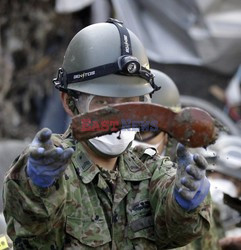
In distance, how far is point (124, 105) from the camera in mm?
3402

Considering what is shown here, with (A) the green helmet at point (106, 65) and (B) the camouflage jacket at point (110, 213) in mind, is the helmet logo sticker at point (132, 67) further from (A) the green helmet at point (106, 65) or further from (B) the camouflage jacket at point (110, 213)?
(B) the camouflage jacket at point (110, 213)

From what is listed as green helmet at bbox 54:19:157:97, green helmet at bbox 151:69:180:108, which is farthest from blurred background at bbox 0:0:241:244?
green helmet at bbox 54:19:157:97

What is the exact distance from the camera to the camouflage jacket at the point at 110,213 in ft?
11.7

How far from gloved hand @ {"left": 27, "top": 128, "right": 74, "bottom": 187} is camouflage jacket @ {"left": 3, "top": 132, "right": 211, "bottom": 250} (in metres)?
0.15

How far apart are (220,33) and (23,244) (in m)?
6.46

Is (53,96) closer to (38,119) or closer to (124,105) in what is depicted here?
(38,119)

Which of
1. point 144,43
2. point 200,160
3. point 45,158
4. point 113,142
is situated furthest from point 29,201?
point 144,43

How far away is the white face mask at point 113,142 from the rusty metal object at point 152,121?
0.36m

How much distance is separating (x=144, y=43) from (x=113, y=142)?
6197 mm

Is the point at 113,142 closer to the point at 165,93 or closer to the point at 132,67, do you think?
the point at 132,67

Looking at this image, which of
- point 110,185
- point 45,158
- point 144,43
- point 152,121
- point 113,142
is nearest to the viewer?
point 45,158

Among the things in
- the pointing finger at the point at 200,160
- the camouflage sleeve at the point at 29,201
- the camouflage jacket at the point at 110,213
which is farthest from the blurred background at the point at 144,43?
the pointing finger at the point at 200,160

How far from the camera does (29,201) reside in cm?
345

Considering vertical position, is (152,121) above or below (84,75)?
above
